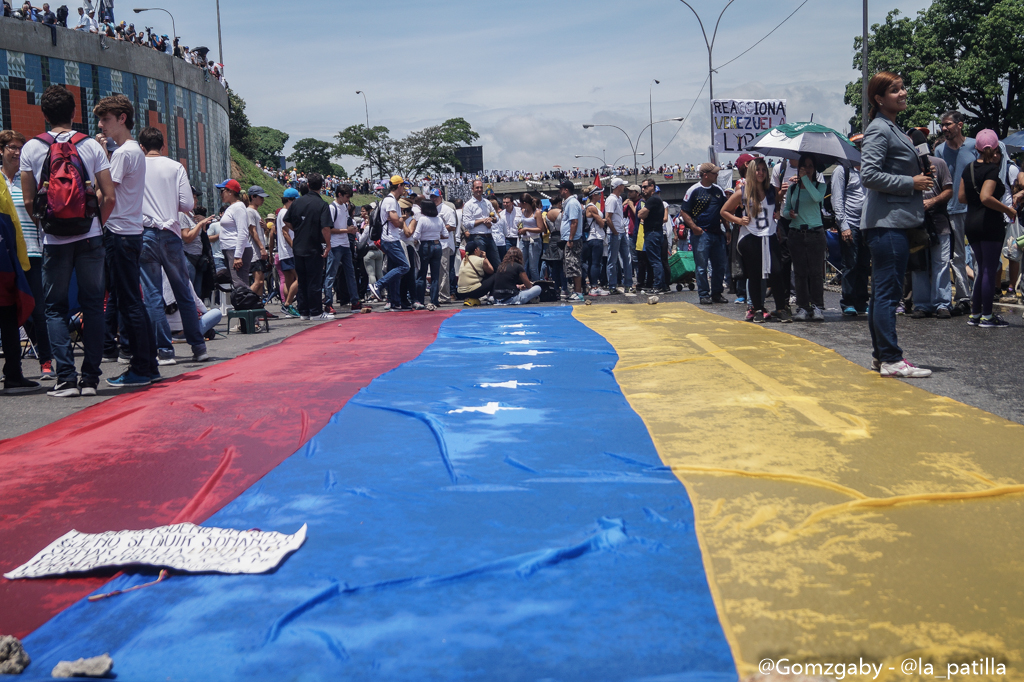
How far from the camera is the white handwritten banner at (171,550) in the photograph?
9.26 ft

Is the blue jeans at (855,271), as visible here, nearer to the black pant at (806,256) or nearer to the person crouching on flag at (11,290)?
the black pant at (806,256)

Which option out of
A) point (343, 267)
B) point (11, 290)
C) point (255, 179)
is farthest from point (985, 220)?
point (255, 179)

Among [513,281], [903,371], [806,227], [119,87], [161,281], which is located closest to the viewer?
[903,371]

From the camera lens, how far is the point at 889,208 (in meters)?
6.12

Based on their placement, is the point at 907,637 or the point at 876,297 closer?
the point at 907,637

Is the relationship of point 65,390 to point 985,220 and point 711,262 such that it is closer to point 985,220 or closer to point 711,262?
point 985,220

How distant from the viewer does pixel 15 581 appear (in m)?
2.79

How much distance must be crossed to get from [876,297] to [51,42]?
3232 cm

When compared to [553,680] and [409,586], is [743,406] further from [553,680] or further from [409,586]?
[553,680]

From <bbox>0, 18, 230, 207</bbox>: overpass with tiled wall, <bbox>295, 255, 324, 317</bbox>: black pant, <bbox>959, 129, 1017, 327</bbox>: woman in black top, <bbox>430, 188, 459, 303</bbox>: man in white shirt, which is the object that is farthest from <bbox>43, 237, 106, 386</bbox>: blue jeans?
<bbox>0, 18, 230, 207</bbox>: overpass with tiled wall

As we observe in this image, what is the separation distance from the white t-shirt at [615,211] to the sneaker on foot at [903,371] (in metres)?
9.95

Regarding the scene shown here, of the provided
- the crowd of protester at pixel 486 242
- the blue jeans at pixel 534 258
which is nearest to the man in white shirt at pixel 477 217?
the crowd of protester at pixel 486 242

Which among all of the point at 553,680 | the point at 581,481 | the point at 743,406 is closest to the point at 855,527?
the point at 581,481

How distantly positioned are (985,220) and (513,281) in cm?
779
